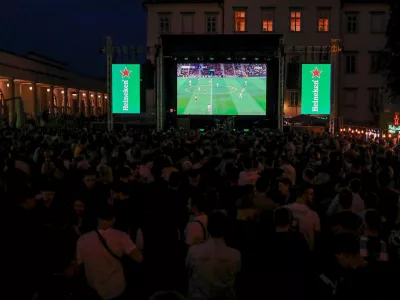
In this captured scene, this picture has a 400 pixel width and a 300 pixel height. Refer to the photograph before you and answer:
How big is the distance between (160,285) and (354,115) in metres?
43.4

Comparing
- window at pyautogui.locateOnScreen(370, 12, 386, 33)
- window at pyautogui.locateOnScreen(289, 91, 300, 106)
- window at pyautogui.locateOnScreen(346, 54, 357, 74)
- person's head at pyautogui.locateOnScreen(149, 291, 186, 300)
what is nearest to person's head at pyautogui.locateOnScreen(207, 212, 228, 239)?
person's head at pyautogui.locateOnScreen(149, 291, 186, 300)

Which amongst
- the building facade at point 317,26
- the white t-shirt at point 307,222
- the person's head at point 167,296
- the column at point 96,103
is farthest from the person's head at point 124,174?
the column at point 96,103

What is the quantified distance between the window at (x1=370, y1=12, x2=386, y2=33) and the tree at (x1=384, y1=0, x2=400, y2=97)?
95 cm

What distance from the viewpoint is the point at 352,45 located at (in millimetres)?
47219

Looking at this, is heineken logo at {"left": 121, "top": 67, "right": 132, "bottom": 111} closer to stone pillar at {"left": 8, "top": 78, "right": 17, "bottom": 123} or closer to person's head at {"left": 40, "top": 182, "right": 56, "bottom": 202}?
stone pillar at {"left": 8, "top": 78, "right": 17, "bottom": 123}

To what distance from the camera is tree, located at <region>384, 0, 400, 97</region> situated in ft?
150

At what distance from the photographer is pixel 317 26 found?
46125mm

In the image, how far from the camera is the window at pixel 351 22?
47188 millimetres

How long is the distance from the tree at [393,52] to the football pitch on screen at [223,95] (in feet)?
69.1

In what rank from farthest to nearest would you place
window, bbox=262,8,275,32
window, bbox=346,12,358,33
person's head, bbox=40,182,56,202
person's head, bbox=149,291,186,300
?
window, bbox=346,12,358,33 < window, bbox=262,8,275,32 < person's head, bbox=40,182,56,202 < person's head, bbox=149,291,186,300

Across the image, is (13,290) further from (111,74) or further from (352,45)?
(352,45)

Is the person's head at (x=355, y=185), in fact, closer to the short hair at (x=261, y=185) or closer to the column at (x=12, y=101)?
the short hair at (x=261, y=185)

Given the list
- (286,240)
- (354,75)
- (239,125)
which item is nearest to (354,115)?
(354,75)

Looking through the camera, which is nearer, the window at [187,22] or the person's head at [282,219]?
the person's head at [282,219]
